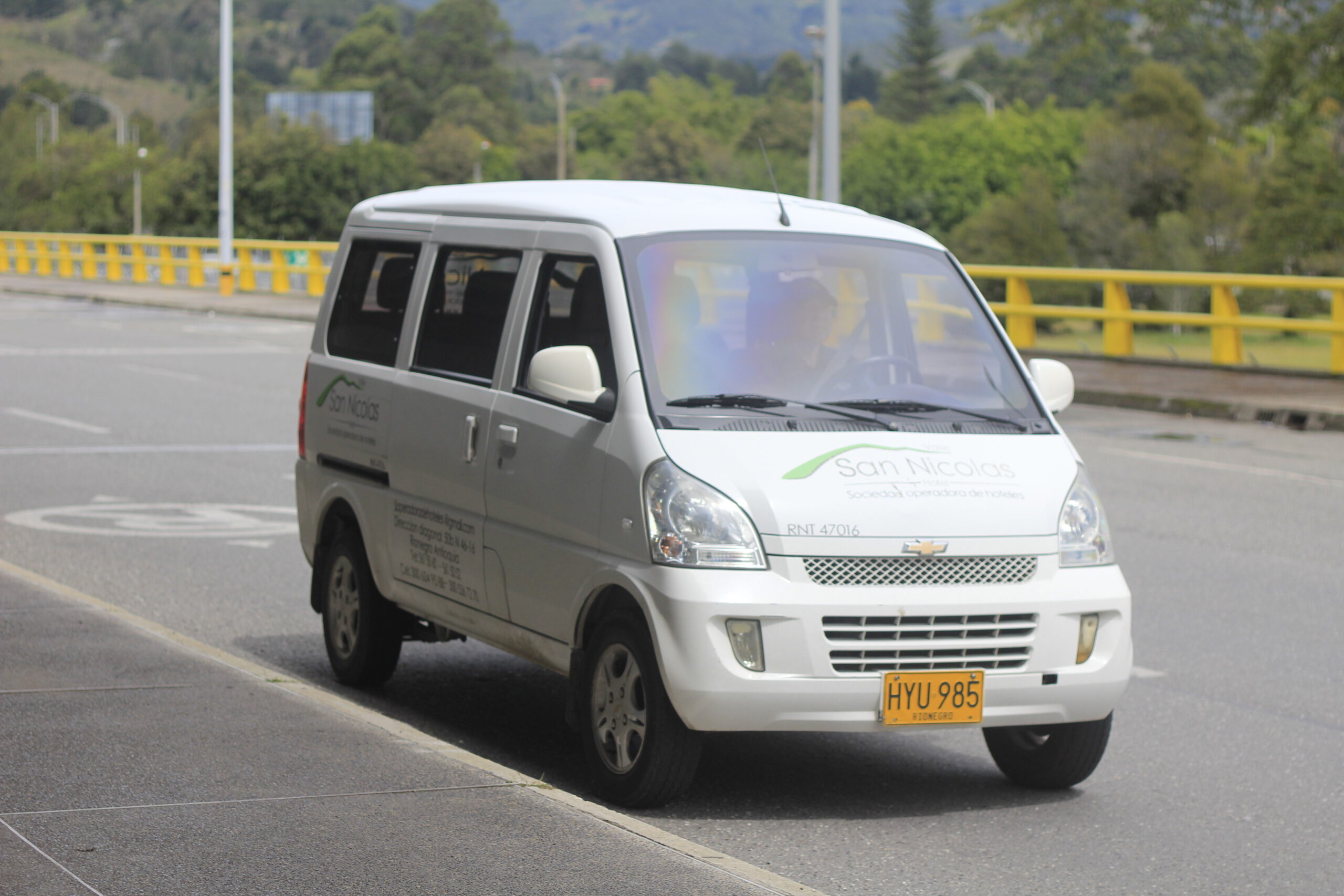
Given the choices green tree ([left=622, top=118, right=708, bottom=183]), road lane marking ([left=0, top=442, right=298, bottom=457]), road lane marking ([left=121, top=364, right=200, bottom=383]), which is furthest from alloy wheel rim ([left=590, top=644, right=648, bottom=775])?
green tree ([left=622, top=118, right=708, bottom=183])

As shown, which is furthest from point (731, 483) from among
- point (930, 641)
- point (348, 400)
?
point (348, 400)

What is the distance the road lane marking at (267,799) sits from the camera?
16.6 ft

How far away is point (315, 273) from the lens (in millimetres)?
39969

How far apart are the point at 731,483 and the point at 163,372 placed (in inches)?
703

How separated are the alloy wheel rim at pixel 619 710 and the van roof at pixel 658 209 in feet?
4.55

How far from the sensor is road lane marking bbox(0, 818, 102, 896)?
14.5 feet

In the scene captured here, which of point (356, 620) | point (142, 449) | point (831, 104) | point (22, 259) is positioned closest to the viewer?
point (356, 620)

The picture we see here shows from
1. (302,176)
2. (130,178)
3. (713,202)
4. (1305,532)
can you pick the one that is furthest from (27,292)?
(130,178)

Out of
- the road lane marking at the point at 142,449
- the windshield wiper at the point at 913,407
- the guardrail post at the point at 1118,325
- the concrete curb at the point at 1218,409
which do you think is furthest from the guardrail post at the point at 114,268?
the windshield wiper at the point at 913,407

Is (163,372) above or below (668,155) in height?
below

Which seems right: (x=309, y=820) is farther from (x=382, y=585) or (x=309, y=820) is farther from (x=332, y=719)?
(x=382, y=585)

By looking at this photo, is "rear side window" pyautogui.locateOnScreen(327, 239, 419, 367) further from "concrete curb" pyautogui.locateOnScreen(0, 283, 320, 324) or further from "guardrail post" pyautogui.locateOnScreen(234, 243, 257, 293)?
"guardrail post" pyautogui.locateOnScreen(234, 243, 257, 293)

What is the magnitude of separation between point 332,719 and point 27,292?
131ft

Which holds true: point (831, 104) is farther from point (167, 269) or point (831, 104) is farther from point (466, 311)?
point (167, 269)
